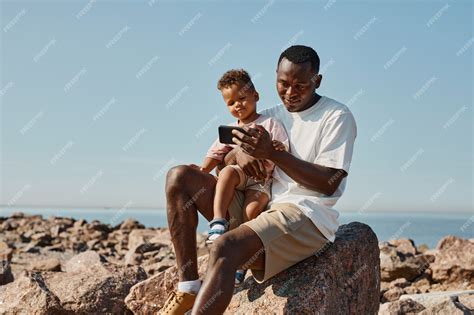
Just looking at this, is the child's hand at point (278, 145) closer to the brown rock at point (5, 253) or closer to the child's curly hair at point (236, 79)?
the child's curly hair at point (236, 79)

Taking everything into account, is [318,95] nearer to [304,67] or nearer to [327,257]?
[304,67]

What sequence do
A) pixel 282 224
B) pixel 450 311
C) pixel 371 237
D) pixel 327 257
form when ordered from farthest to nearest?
pixel 450 311 → pixel 371 237 → pixel 327 257 → pixel 282 224

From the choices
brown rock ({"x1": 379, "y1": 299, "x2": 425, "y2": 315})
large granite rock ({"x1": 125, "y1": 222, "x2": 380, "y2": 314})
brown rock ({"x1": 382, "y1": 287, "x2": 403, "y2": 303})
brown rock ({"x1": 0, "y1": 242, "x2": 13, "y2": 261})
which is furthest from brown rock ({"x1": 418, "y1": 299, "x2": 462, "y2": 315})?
brown rock ({"x1": 0, "y1": 242, "x2": 13, "y2": 261})

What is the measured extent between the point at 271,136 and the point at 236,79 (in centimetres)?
63

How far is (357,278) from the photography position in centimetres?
562

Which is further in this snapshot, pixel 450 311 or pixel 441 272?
pixel 441 272

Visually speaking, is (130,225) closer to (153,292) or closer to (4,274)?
(4,274)

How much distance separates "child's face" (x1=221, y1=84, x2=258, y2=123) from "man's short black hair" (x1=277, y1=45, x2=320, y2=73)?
0.42 m

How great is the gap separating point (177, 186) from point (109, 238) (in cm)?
1561

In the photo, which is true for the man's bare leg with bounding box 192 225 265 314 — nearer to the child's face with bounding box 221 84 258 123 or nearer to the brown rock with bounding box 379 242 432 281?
the child's face with bounding box 221 84 258 123

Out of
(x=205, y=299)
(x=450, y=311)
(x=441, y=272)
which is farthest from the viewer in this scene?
(x=441, y=272)

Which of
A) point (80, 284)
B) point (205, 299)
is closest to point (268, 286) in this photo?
point (205, 299)

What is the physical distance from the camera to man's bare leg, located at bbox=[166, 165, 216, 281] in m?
5.34

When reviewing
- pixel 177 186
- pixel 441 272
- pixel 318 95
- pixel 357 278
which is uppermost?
pixel 318 95
